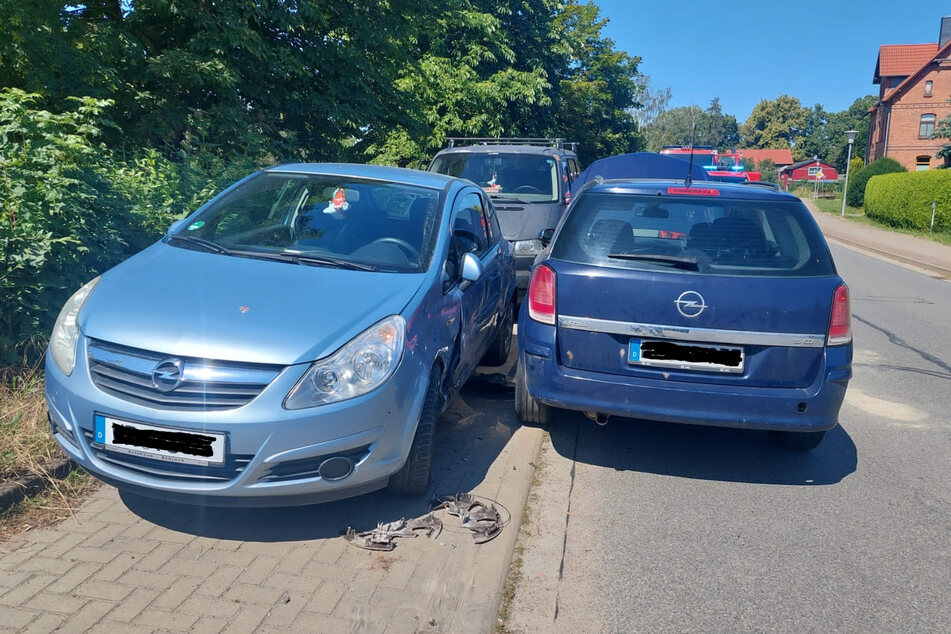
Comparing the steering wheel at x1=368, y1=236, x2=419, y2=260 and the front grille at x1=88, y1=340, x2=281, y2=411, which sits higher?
the steering wheel at x1=368, y1=236, x2=419, y2=260

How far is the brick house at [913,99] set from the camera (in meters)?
56.4

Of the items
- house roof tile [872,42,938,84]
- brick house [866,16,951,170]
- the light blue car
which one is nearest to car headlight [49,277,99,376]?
the light blue car

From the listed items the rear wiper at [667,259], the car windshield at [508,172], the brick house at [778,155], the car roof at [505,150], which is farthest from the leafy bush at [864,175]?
the brick house at [778,155]

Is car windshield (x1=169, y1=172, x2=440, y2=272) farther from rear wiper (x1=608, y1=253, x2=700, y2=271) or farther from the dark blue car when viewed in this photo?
rear wiper (x1=608, y1=253, x2=700, y2=271)

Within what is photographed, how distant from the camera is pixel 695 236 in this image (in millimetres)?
4699

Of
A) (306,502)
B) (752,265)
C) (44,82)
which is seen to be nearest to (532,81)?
(44,82)

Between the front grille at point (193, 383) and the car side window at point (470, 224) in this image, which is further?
the car side window at point (470, 224)

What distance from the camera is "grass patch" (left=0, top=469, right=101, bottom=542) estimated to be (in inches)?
143

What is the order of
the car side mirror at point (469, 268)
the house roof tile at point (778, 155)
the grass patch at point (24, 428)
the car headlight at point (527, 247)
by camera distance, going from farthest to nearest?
1. the house roof tile at point (778, 155)
2. the car headlight at point (527, 247)
3. the car side mirror at point (469, 268)
4. the grass patch at point (24, 428)

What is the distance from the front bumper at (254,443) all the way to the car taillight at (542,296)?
4.54ft

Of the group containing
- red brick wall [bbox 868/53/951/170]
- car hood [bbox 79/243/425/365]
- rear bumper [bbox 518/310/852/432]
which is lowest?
rear bumper [bbox 518/310/852/432]

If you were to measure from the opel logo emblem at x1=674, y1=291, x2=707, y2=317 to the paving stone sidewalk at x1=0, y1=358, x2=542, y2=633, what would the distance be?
4.51 feet

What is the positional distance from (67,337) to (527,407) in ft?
9.12

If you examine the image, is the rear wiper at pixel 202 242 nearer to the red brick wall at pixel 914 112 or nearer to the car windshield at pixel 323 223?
the car windshield at pixel 323 223
